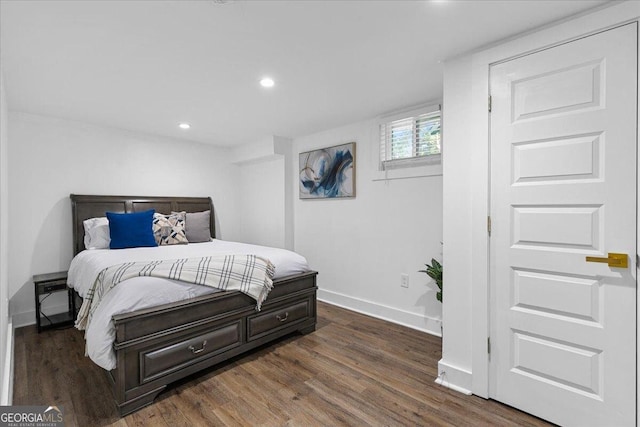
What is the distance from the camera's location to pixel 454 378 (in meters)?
2.06

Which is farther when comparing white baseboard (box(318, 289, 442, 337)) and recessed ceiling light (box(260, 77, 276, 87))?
white baseboard (box(318, 289, 442, 337))

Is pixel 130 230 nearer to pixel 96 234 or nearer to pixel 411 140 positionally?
pixel 96 234

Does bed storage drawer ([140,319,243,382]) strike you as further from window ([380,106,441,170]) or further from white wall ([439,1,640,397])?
window ([380,106,441,170])

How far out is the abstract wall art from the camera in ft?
12.1

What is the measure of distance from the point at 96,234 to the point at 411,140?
368cm

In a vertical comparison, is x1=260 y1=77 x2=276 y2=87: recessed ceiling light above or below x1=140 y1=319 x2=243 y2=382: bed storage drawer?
above

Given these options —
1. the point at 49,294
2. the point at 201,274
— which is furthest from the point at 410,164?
the point at 49,294

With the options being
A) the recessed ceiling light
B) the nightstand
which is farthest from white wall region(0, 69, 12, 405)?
the recessed ceiling light

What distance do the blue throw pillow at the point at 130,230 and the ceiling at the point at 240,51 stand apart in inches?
46.4

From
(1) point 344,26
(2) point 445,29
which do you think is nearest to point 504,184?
(2) point 445,29

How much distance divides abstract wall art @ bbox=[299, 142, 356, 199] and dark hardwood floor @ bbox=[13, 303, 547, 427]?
6.04 ft

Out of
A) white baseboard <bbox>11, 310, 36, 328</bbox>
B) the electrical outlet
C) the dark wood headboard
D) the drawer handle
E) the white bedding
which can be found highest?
the dark wood headboard

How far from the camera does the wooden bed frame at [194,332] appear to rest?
1.85 meters

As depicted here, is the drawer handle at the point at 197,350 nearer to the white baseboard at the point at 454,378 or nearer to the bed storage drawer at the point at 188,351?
the bed storage drawer at the point at 188,351
